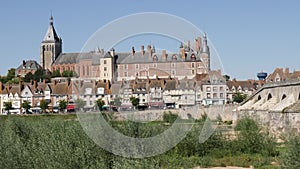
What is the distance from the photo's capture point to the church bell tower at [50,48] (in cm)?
12875

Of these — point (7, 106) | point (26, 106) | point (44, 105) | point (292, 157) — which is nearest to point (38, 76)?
point (7, 106)

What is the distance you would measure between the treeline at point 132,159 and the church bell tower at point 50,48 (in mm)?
95502

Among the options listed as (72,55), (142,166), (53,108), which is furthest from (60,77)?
(142,166)

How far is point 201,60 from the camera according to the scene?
2248 centimetres

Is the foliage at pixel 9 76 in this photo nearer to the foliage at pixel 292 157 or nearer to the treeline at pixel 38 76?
the treeline at pixel 38 76

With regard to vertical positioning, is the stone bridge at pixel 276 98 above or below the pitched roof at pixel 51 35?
below

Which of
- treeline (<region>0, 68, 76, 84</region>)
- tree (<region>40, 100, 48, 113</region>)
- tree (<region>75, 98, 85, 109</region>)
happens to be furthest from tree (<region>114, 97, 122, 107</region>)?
treeline (<region>0, 68, 76, 84</region>)

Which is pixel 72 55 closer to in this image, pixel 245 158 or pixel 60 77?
pixel 60 77

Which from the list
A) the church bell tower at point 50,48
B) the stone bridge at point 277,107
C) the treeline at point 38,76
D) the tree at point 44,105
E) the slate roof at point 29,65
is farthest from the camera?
the church bell tower at point 50,48

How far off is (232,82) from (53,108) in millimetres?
28125

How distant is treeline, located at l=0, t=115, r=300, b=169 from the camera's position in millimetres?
17891

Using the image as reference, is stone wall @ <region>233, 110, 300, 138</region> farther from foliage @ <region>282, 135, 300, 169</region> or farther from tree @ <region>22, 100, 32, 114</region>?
tree @ <region>22, 100, 32, 114</region>

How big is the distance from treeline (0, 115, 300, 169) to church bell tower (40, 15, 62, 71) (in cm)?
9550

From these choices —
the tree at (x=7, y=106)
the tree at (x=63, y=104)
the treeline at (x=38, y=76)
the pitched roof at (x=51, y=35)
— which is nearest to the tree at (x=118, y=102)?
the tree at (x=63, y=104)
